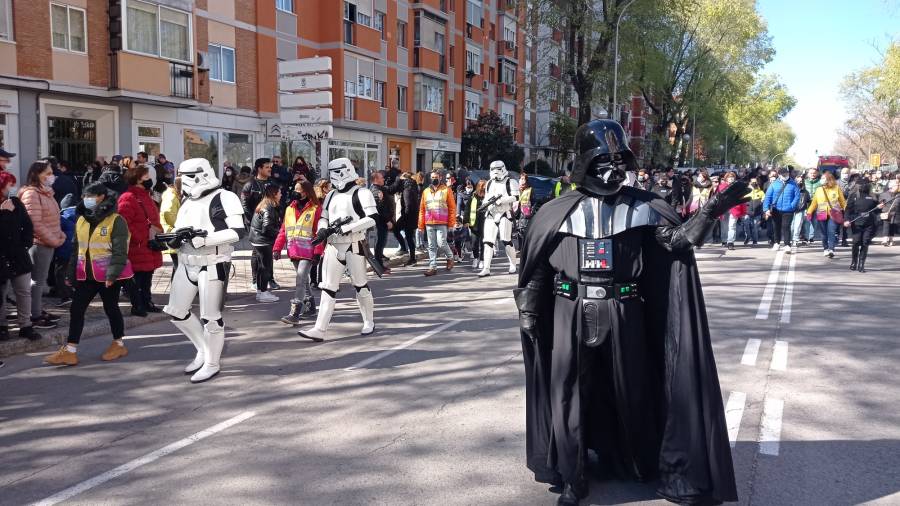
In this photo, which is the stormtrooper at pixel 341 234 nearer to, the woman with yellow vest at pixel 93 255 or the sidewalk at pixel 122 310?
the woman with yellow vest at pixel 93 255

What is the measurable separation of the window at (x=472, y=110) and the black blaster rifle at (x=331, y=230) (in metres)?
35.2

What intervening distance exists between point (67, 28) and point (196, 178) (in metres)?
16.5

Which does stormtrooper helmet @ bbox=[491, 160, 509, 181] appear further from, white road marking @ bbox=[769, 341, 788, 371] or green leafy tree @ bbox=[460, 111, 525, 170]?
green leafy tree @ bbox=[460, 111, 525, 170]

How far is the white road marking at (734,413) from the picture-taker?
188 inches

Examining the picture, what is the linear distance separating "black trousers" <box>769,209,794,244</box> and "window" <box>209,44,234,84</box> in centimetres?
1840

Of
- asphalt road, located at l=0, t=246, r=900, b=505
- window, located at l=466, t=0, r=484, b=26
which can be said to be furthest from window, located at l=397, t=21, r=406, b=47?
asphalt road, located at l=0, t=246, r=900, b=505

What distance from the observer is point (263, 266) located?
1059 centimetres

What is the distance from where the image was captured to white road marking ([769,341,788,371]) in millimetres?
6441

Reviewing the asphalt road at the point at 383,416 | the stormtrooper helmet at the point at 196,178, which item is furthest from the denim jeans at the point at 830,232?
the stormtrooper helmet at the point at 196,178

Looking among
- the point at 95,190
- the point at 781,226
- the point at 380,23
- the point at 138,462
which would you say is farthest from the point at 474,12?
the point at 138,462

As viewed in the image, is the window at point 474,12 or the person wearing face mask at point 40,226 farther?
the window at point 474,12

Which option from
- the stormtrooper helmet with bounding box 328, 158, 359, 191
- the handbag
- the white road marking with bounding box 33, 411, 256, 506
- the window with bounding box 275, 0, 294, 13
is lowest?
the white road marking with bounding box 33, 411, 256, 506

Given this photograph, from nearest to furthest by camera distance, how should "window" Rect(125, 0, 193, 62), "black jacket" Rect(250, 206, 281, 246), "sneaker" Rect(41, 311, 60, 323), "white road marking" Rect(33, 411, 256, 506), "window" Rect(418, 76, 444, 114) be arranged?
"white road marking" Rect(33, 411, 256, 506), "sneaker" Rect(41, 311, 60, 323), "black jacket" Rect(250, 206, 281, 246), "window" Rect(125, 0, 193, 62), "window" Rect(418, 76, 444, 114)

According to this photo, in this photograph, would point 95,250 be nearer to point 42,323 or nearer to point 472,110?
point 42,323
